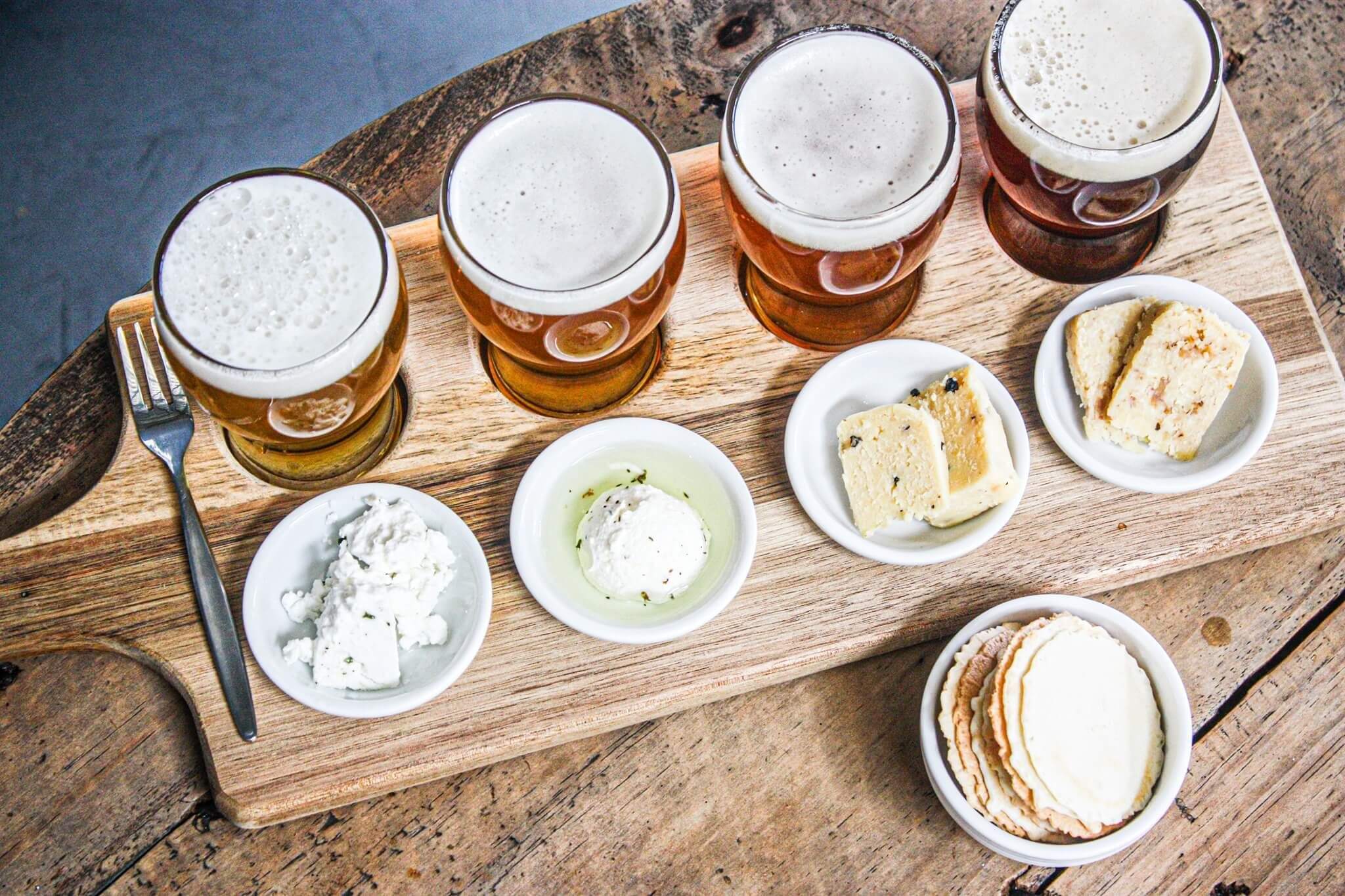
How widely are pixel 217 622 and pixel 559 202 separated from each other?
0.63 meters

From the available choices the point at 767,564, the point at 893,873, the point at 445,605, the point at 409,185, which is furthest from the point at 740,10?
the point at 893,873

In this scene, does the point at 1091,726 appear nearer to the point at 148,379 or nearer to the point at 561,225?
the point at 561,225

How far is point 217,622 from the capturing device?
1329 millimetres

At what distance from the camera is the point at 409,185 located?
1616 mm

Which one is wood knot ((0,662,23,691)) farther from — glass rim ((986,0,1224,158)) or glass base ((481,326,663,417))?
glass rim ((986,0,1224,158))

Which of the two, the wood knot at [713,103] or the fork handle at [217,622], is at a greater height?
the wood knot at [713,103]

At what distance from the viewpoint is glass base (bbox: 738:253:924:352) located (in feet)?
4.79

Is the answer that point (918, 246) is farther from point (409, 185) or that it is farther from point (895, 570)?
point (409, 185)

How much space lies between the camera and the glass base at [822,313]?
4.79 ft

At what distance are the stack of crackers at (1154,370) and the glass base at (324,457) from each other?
2.79ft

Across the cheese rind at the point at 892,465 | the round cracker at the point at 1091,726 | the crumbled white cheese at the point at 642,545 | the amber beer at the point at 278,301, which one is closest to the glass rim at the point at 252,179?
the amber beer at the point at 278,301

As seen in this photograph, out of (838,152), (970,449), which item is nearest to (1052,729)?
(970,449)

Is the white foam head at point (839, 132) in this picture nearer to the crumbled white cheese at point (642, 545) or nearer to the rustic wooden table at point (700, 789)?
the crumbled white cheese at point (642, 545)

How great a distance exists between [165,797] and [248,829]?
113 mm
